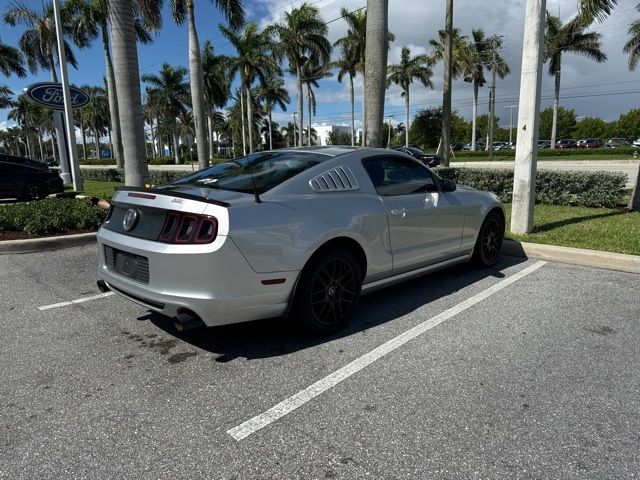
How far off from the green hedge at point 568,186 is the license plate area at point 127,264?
931 cm

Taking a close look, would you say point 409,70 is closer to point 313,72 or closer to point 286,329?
point 313,72

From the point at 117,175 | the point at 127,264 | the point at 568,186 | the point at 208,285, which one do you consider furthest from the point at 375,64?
the point at 117,175

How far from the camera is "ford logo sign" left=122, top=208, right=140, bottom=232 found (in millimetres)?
3467

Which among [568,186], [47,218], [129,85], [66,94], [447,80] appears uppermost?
[447,80]

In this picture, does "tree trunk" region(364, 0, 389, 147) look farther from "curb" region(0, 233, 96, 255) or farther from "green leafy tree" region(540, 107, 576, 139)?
"green leafy tree" region(540, 107, 576, 139)

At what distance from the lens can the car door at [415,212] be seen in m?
4.27

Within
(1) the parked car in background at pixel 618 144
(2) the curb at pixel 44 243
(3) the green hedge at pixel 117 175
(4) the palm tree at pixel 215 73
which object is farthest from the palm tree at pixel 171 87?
(1) the parked car in background at pixel 618 144

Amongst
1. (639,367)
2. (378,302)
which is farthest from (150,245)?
(639,367)

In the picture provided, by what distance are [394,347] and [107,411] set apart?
2.03 m

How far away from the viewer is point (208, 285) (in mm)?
3031

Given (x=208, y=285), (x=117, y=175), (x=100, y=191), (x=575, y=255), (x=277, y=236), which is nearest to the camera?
(x=208, y=285)

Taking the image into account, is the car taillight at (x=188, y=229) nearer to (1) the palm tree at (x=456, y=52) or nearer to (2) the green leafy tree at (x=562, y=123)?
(1) the palm tree at (x=456, y=52)

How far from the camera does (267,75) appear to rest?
39.1 m

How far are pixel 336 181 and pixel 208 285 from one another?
1472 mm
